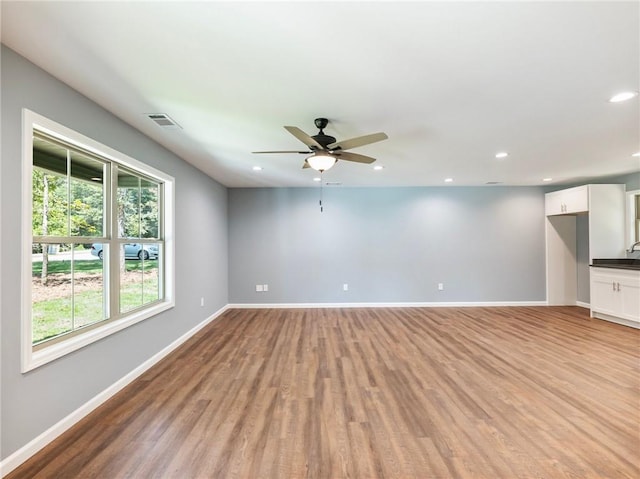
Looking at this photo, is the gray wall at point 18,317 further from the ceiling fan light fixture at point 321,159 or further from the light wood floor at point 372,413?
the ceiling fan light fixture at point 321,159

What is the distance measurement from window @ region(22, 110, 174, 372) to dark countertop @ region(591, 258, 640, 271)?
6928 millimetres

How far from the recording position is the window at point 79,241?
6.70 ft

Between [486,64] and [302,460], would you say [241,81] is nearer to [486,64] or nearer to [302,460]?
[486,64]

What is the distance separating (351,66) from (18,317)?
2652 millimetres

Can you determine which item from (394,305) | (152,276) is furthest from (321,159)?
(394,305)

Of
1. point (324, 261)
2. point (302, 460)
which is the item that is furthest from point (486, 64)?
point (324, 261)

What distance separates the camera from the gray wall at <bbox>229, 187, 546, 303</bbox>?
250 inches

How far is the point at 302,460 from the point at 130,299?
248 centimetres

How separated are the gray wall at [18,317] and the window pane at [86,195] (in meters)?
0.25

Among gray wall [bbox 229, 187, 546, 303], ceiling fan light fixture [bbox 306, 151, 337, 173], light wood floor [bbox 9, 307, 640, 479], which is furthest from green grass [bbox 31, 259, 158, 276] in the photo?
gray wall [bbox 229, 187, 546, 303]

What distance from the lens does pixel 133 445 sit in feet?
6.63

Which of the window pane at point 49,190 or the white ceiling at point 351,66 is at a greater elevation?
the white ceiling at point 351,66

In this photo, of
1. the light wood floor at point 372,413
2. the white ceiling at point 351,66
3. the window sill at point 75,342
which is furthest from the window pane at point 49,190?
the light wood floor at point 372,413

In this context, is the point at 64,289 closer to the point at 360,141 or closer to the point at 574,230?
the point at 360,141
